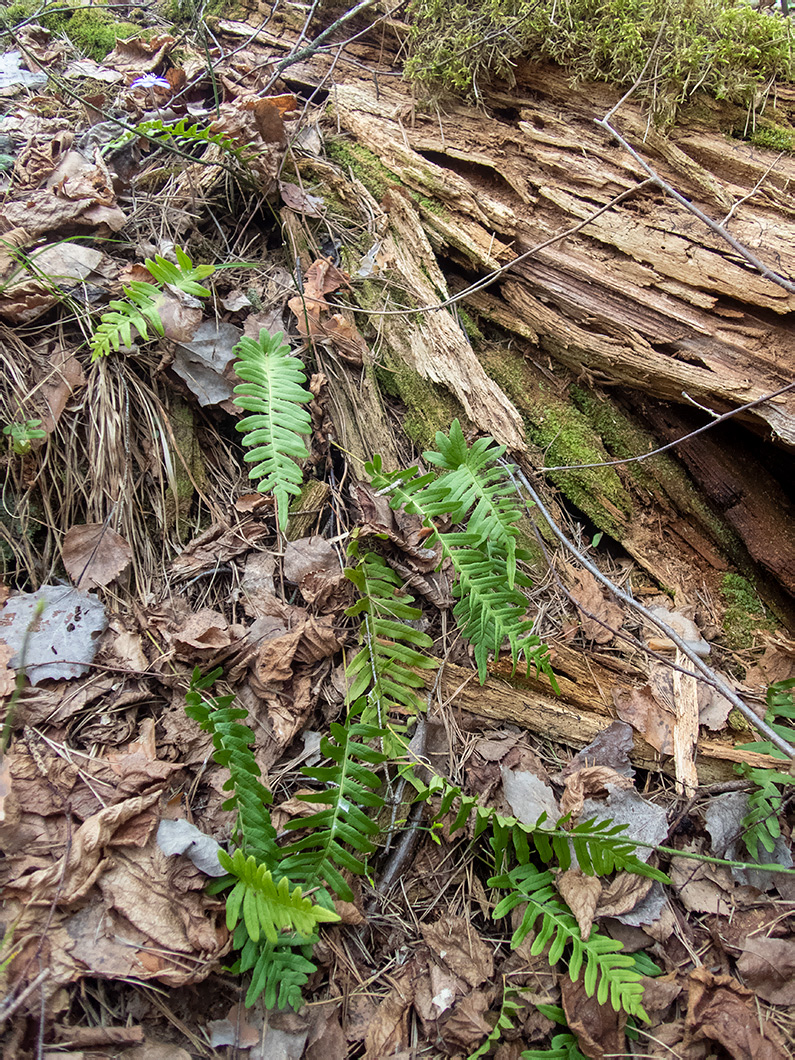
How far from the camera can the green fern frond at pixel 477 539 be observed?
6.72 ft

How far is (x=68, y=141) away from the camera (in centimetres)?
270

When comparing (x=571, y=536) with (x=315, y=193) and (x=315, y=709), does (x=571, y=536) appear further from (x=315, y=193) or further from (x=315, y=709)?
(x=315, y=193)

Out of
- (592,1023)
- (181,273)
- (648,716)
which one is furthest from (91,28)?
(592,1023)

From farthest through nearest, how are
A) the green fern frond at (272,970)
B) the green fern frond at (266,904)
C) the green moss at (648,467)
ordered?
the green moss at (648,467)
the green fern frond at (272,970)
the green fern frond at (266,904)

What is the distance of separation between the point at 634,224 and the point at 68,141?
2604 mm

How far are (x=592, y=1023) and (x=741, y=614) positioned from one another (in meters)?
1.59

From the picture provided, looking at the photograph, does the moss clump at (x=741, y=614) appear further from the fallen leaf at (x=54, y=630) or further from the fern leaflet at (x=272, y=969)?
the fallen leaf at (x=54, y=630)

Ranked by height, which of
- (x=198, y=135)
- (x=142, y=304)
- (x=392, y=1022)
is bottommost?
(x=392, y=1022)

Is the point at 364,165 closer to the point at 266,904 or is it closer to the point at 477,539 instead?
the point at 477,539

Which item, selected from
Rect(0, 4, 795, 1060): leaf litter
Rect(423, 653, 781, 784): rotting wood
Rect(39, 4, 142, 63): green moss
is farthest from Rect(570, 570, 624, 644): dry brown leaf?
Rect(39, 4, 142, 63): green moss

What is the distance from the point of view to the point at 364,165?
9.30 feet

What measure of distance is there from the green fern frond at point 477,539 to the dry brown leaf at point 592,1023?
0.96m

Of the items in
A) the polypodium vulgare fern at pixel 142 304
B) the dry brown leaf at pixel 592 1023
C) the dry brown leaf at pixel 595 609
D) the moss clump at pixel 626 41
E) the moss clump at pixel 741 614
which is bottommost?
the dry brown leaf at pixel 592 1023

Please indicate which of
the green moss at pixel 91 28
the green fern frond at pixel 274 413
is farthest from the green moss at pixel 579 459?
the green moss at pixel 91 28
